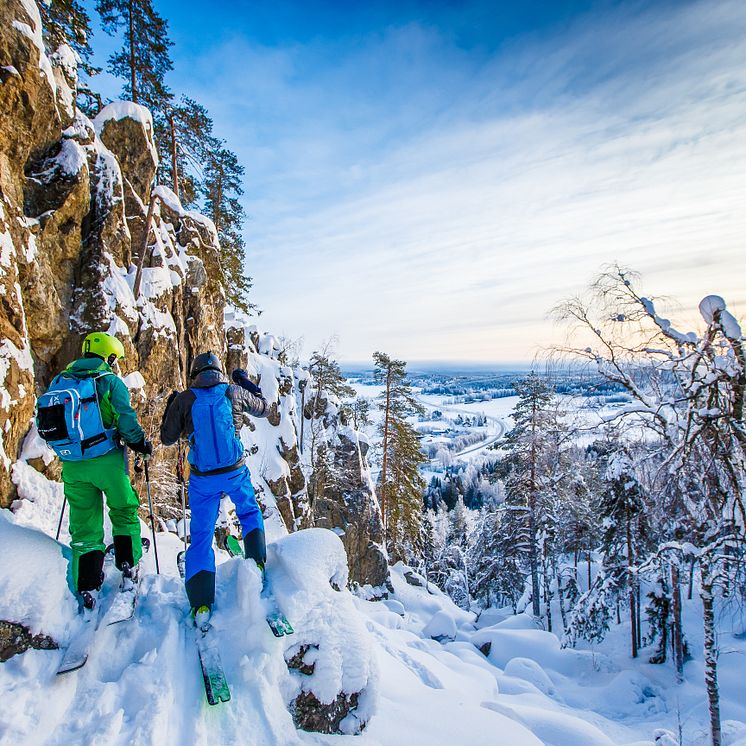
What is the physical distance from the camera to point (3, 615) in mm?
2734

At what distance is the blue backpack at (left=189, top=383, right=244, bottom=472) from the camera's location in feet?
12.4

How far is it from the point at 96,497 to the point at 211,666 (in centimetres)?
195

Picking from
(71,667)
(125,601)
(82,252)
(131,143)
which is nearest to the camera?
(71,667)

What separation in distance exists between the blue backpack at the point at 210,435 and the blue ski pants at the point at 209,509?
6.4 inches

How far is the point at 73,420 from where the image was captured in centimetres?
341

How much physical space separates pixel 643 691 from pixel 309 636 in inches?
526

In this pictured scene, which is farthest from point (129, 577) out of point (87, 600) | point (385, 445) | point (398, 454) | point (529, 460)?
point (398, 454)

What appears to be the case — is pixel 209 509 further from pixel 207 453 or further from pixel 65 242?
pixel 65 242

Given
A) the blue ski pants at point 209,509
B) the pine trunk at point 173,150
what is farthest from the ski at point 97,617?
the pine trunk at point 173,150

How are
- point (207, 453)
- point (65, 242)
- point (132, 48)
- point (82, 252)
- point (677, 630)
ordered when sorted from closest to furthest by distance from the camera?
point (207, 453), point (65, 242), point (82, 252), point (677, 630), point (132, 48)

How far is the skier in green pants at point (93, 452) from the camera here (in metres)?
3.37

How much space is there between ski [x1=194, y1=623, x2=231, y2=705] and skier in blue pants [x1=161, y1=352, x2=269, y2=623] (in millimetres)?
259

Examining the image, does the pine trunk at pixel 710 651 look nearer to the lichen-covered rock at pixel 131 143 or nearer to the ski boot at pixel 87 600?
the ski boot at pixel 87 600

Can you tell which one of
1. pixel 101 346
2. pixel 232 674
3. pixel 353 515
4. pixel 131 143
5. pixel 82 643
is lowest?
pixel 353 515
